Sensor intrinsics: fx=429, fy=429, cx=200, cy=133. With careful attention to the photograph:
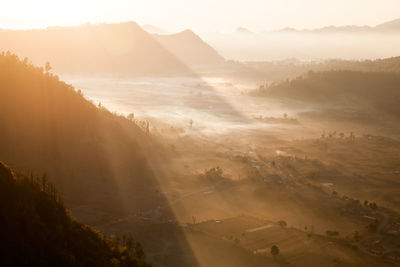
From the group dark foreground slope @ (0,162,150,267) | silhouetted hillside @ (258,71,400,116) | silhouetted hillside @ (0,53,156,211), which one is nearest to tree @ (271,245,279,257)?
dark foreground slope @ (0,162,150,267)

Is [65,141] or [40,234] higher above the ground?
[65,141]

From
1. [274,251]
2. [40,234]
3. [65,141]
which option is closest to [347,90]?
[65,141]

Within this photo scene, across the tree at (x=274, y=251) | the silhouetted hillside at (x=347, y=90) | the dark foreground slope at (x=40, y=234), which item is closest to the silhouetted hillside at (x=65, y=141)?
the tree at (x=274, y=251)

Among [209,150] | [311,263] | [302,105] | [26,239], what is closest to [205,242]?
[311,263]

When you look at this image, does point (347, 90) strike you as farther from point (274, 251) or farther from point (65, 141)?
point (274, 251)

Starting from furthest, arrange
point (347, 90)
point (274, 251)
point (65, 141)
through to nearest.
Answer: point (347, 90) < point (65, 141) < point (274, 251)

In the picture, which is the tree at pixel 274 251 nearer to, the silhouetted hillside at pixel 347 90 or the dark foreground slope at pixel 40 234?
the dark foreground slope at pixel 40 234
